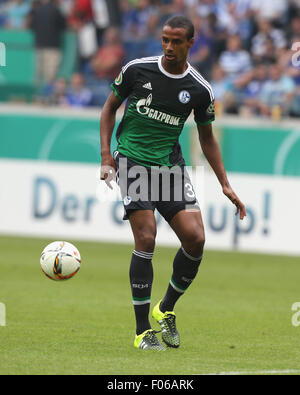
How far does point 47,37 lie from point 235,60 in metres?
4.81

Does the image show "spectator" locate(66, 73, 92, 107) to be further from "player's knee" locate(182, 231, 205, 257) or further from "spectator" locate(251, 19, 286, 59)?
"player's knee" locate(182, 231, 205, 257)

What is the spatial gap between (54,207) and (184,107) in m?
10.4

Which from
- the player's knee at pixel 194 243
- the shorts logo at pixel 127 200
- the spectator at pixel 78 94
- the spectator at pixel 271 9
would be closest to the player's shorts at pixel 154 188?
the shorts logo at pixel 127 200

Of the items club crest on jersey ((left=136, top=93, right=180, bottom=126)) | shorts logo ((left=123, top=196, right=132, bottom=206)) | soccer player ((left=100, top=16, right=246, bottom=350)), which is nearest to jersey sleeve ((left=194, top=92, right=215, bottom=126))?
soccer player ((left=100, top=16, right=246, bottom=350))

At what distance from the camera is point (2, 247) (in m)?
16.5

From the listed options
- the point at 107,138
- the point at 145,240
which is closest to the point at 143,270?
the point at 145,240

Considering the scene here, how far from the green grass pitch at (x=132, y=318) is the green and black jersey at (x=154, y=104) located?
1.62 m

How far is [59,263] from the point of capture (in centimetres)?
823

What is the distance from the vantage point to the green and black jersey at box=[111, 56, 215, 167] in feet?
25.6

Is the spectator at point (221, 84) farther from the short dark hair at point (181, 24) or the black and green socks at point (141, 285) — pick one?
the black and green socks at point (141, 285)

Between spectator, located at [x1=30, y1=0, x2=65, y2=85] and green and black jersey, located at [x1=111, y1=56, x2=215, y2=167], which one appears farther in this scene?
spectator, located at [x1=30, y1=0, x2=65, y2=85]

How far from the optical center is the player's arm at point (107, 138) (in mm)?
Result: 7656

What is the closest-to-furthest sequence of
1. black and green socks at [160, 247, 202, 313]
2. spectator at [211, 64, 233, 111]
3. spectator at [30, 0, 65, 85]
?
black and green socks at [160, 247, 202, 313] → spectator at [211, 64, 233, 111] → spectator at [30, 0, 65, 85]
